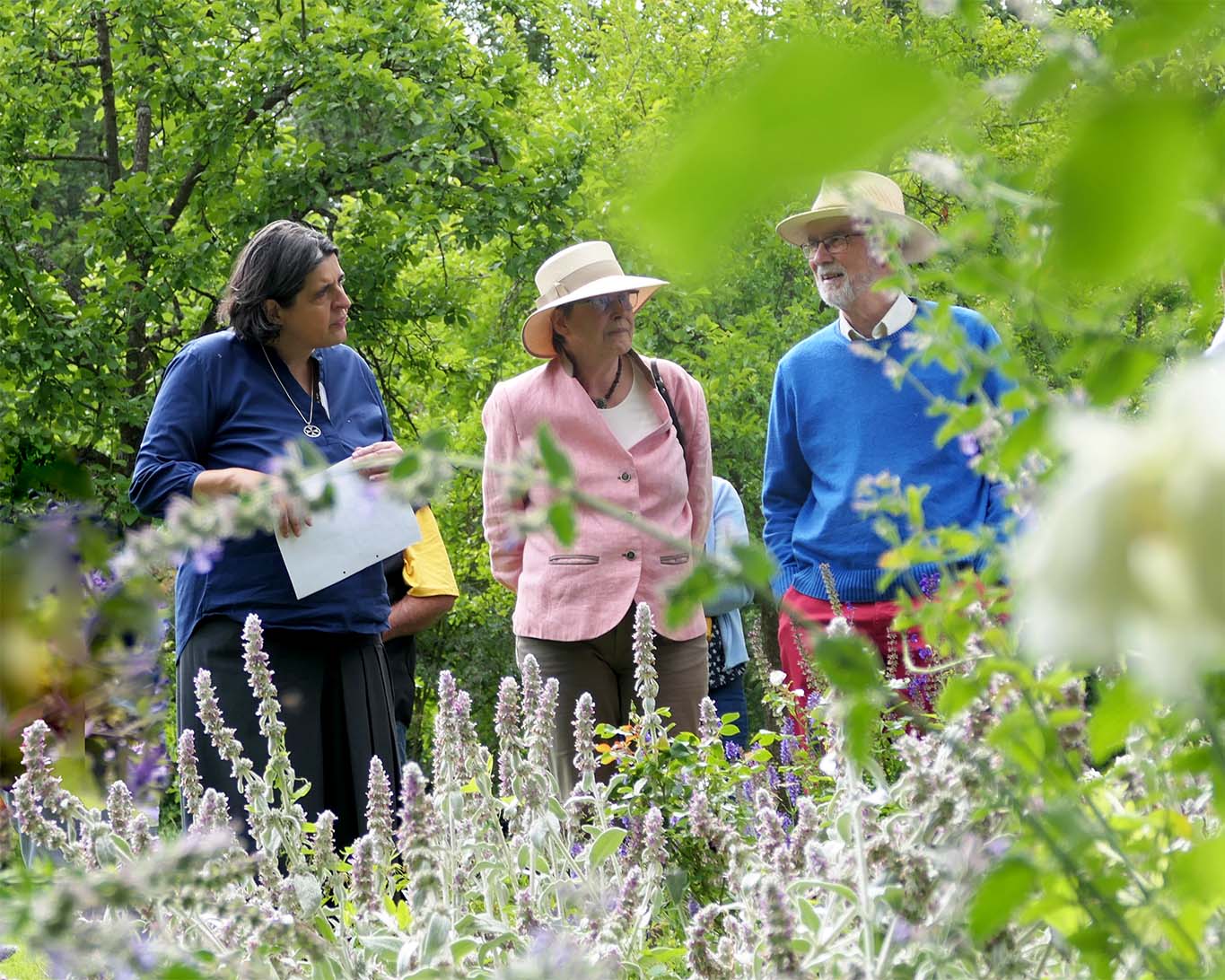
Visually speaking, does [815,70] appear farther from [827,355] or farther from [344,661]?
[827,355]

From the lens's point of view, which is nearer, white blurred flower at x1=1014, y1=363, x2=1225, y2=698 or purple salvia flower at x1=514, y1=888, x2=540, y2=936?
white blurred flower at x1=1014, y1=363, x2=1225, y2=698

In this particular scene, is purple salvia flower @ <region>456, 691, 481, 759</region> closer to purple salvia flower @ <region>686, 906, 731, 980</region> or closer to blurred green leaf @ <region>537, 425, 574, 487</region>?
purple salvia flower @ <region>686, 906, 731, 980</region>

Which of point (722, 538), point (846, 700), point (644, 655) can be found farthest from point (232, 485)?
point (846, 700)


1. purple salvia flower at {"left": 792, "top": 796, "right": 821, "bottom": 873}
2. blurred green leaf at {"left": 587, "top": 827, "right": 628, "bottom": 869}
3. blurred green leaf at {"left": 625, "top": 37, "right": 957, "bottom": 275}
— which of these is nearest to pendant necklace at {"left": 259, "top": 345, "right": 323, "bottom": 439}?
blurred green leaf at {"left": 587, "top": 827, "right": 628, "bottom": 869}

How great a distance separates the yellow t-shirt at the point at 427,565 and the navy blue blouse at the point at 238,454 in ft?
2.46

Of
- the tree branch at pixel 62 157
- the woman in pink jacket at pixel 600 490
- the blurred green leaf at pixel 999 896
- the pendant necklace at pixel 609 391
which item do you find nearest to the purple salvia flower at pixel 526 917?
the blurred green leaf at pixel 999 896

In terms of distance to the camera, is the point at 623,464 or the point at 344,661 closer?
the point at 344,661

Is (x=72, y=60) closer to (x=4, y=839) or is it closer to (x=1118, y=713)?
(x=4, y=839)

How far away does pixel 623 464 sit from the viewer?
4.24 m

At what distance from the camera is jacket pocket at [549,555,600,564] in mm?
4133

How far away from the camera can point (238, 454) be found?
3.79 metres

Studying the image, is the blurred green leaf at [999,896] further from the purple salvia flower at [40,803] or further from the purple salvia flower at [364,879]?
the purple salvia flower at [364,879]

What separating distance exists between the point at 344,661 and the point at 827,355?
154cm

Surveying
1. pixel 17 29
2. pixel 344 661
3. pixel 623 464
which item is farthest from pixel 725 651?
pixel 17 29
